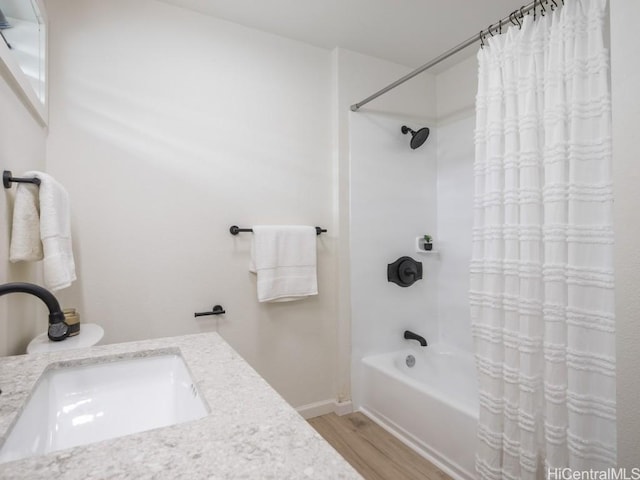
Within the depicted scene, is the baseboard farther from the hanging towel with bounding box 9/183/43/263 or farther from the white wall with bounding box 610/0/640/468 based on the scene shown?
the hanging towel with bounding box 9/183/43/263

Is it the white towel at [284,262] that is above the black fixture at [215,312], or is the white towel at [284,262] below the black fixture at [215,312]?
above

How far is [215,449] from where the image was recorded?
542 mm

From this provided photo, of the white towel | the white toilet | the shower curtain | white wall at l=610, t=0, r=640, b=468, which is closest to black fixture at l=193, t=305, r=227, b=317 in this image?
the white towel

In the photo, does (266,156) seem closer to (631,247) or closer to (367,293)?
(367,293)

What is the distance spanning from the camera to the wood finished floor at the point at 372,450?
66.1 inches

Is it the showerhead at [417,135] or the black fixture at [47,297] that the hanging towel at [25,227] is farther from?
the showerhead at [417,135]

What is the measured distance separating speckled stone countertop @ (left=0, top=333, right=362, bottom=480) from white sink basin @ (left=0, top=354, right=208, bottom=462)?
0.21 feet

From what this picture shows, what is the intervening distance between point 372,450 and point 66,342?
1.59m

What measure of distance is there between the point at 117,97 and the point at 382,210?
172cm

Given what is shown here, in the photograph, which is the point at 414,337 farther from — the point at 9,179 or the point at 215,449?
the point at 9,179

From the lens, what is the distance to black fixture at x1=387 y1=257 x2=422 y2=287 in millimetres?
2426

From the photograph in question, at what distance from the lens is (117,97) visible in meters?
1.71

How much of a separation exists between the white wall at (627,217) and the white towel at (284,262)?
1465 millimetres

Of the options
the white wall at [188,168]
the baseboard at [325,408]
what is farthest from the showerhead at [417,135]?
the baseboard at [325,408]
